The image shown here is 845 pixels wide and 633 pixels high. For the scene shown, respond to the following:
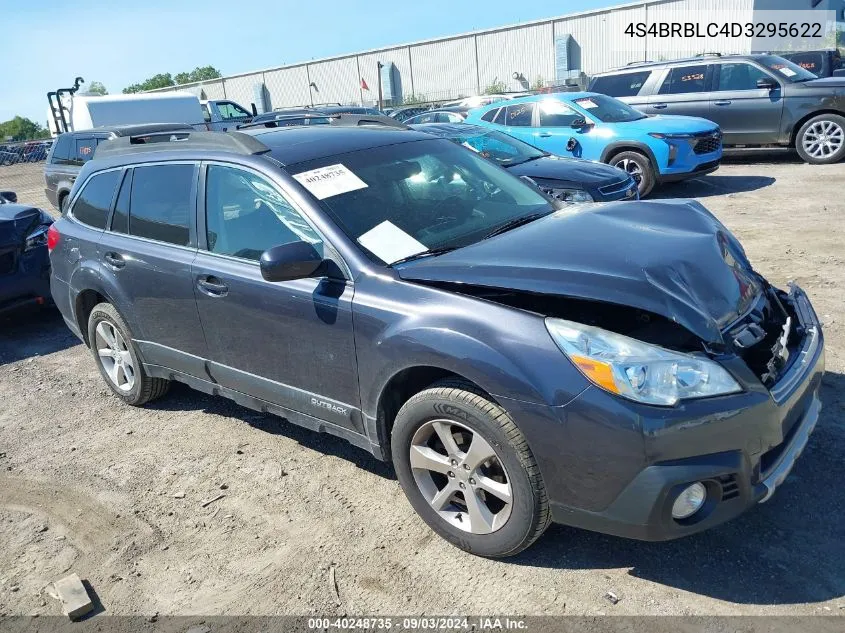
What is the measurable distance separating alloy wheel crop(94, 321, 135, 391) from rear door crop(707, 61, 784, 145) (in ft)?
36.7

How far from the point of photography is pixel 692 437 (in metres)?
2.47

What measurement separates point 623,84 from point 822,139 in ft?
11.7

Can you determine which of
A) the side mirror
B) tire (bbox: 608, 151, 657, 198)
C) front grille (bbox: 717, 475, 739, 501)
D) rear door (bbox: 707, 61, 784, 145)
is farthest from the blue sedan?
front grille (bbox: 717, 475, 739, 501)

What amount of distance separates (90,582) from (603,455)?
2357 mm

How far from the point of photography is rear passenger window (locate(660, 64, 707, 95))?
12.9 metres

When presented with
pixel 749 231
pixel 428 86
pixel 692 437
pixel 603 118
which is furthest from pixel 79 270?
pixel 428 86

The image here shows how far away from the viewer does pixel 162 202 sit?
4277 mm

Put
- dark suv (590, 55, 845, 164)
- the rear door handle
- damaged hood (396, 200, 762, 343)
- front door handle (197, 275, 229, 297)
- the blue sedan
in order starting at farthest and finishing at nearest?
dark suv (590, 55, 845, 164) → the blue sedan → the rear door handle → front door handle (197, 275, 229, 297) → damaged hood (396, 200, 762, 343)

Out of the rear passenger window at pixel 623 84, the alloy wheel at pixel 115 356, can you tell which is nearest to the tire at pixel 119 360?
the alloy wheel at pixel 115 356

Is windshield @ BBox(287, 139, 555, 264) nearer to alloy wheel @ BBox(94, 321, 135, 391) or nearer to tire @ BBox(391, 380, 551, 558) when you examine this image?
tire @ BBox(391, 380, 551, 558)

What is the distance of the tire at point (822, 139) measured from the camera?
11.8 metres

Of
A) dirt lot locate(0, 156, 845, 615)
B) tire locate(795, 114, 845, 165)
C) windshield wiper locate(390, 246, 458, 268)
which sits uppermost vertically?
windshield wiper locate(390, 246, 458, 268)

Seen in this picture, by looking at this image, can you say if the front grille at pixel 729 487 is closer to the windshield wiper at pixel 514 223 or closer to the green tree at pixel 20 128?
the windshield wiper at pixel 514 223

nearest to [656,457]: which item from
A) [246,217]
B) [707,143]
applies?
[246,217]
